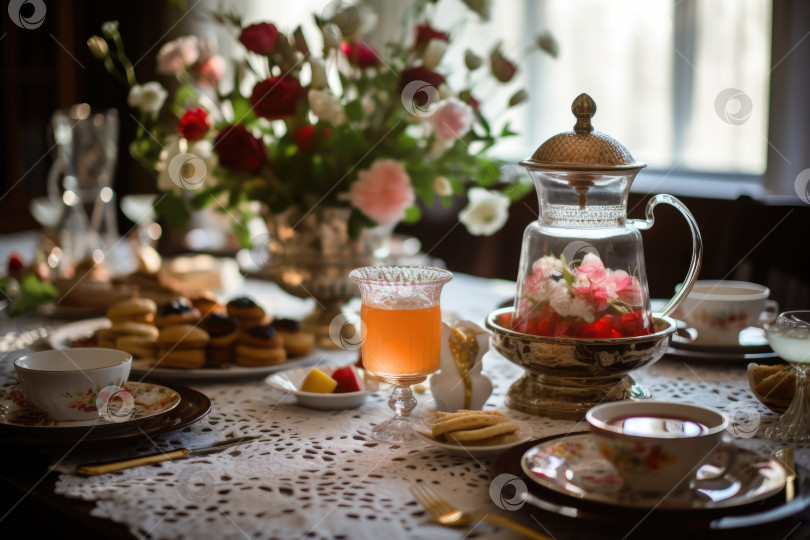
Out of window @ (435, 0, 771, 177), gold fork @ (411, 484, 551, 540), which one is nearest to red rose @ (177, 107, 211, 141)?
gold fork @ (411, 484, 551, 540)

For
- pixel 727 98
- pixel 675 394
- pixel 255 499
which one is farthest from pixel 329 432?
pixel 727 98

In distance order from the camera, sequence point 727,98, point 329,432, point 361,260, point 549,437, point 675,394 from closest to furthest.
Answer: point 549,437 < point 329,432 < point 675,394 < point 361,260 < point 727,98

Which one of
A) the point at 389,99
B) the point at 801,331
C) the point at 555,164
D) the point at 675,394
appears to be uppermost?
the point at 389,99

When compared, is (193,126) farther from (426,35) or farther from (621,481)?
(621,481)

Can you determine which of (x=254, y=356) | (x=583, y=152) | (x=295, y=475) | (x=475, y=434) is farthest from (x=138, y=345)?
(x=583, y=152)

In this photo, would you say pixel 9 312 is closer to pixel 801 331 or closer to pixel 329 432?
pixel 329 432

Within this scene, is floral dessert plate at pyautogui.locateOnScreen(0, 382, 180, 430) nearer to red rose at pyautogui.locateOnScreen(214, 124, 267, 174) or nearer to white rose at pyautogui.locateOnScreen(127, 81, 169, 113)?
red rose at pyautogui.locateOnScreen(214, 124, 267, 174)

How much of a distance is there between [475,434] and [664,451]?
25cm

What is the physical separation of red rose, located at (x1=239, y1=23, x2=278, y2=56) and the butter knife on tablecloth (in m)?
0.72

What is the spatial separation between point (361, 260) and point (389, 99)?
0.30m

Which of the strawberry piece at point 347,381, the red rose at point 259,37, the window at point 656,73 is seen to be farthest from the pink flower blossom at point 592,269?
the window at point 656,73

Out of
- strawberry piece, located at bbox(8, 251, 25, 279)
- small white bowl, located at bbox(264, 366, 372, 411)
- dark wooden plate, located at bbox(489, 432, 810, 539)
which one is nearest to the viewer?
dark wooden plate, located at bbox(489, 432, 810, 539)

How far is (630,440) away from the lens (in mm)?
805

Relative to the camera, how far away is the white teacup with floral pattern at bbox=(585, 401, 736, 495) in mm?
802
